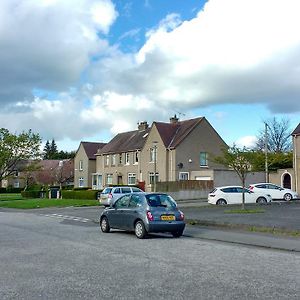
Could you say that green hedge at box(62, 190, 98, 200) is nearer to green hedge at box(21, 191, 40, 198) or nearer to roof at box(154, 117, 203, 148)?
green hedge at box(21, 191, 40, 198)

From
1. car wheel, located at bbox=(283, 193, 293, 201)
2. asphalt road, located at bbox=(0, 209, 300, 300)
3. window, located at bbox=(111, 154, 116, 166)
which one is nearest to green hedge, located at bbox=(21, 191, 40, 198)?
window, located at bbox=(111, 154, 116, 166)

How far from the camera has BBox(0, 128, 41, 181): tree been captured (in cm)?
5952

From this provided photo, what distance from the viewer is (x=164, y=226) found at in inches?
659

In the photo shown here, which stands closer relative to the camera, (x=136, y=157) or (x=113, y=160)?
(x=136, y=157)

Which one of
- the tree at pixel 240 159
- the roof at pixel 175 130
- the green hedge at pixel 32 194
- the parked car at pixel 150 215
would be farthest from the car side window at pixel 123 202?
the green hedge at pixel 32 194

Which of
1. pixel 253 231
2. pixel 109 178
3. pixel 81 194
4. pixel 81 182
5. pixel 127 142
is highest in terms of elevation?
pixel 127 142

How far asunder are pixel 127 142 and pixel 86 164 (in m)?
12.5

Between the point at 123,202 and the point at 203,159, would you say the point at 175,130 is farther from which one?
the point at 123,202

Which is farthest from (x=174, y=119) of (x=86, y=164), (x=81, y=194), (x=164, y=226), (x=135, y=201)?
(x=164, y=226)

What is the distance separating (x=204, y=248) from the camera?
1394 cm

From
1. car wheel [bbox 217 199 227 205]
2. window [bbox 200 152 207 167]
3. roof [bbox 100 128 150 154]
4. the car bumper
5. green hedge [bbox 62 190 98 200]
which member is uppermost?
roof [bbox 100 128 150 154]

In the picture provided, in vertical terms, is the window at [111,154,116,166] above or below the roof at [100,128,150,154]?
below

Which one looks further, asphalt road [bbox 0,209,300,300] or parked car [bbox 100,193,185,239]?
parked car [bbox 100,193,185,239]

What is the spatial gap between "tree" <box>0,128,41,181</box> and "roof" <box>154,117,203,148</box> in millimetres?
15587
